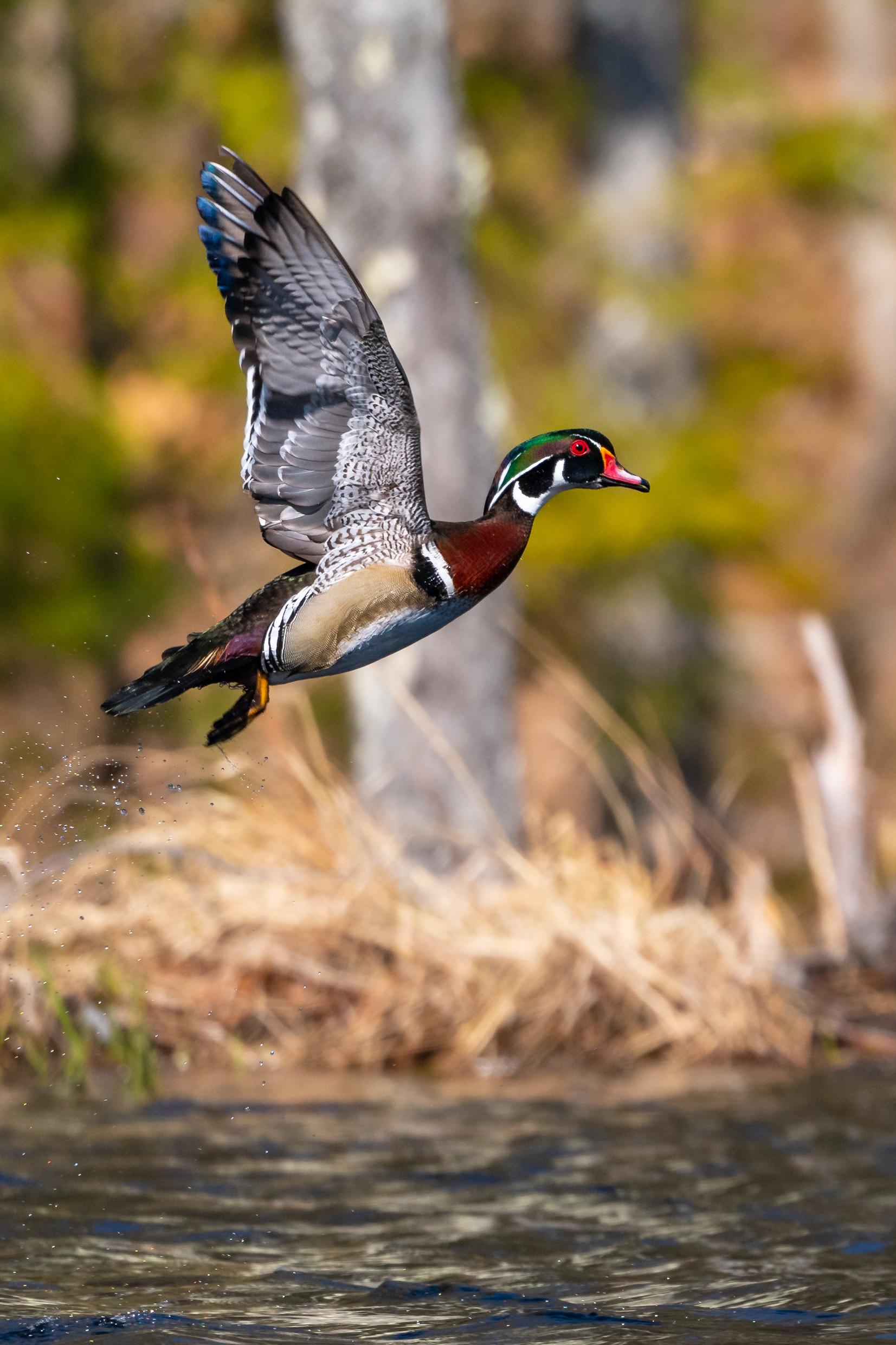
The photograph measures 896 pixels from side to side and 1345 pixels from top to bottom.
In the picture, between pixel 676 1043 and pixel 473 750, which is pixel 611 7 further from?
pixel 676 1043

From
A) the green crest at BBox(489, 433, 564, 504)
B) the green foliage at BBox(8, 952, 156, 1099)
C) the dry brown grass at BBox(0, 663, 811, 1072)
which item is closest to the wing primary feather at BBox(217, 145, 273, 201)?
the green crest at BBox(489, 433, 564, 504)

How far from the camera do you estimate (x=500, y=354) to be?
12055 mm

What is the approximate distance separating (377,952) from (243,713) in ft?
12.1

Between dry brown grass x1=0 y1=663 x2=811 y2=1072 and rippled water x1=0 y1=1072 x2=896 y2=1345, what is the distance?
47 cm

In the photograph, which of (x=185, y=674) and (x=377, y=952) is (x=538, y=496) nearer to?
(x=185, y=674)

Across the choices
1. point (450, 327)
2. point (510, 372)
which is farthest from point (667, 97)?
point (450, 327)

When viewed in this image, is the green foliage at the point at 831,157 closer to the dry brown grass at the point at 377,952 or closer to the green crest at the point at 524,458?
the dry brown grass at the point at 377,952

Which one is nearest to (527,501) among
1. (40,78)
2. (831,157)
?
(831,157)

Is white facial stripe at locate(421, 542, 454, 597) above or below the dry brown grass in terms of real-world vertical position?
above

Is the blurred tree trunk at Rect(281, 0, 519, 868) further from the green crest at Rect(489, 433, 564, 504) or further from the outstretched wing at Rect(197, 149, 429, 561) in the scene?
the green crest at Rect(489, 433, 564, 504)

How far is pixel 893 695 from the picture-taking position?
1659 centimetres

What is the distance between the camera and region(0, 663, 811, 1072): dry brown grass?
648cm

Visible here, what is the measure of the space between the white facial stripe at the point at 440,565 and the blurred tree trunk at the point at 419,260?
544 centimetres

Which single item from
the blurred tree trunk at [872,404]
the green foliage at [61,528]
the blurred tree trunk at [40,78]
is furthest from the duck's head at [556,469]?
the blurred tree trunk at [872,404]
